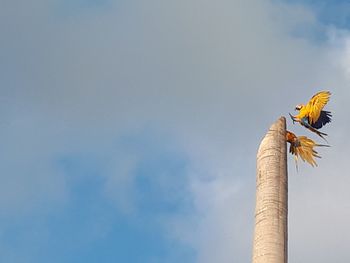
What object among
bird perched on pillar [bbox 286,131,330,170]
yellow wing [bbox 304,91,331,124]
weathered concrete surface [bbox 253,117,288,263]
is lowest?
weathered concrete surface [bbox 253,117,288,263]

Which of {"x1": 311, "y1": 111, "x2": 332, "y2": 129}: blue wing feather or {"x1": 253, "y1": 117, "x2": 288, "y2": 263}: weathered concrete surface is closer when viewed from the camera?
{"x1": 253, "y1": 117, "x2": 288, "y2": 263}: weathered concrete surface

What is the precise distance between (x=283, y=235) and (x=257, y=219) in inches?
26.7

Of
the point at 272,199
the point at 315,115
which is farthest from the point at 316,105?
the point at 272,199

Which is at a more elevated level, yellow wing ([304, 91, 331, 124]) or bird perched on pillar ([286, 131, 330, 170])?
yellow wing ([304, 91, 331, 124])

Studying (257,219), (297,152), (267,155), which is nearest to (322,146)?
(297,152)

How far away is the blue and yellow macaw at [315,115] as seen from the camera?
1803cm

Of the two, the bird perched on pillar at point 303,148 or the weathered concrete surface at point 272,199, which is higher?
the bird perched on pillar at point 303,148

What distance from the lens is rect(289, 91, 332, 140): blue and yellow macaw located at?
18.0m

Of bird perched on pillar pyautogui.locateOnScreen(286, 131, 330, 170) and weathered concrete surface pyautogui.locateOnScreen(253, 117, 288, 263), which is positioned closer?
weathered concrete surface pyautogui.locateOnScreen(253, 117, 288, 263)

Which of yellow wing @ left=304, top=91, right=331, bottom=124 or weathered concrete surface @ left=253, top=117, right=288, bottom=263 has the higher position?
yellow wing @ left=304, top=91, right=331, bottom=124

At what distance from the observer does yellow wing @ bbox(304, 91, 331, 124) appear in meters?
18.0

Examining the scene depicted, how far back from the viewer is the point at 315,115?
1803 cm

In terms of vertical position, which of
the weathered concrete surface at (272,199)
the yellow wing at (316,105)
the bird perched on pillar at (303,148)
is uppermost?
the yellow wing at (316,105)

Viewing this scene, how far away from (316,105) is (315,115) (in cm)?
24
